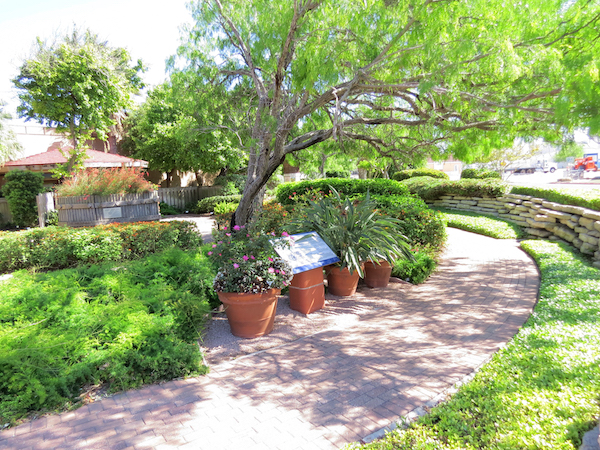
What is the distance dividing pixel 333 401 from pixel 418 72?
506cm

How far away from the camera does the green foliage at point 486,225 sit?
1022cm

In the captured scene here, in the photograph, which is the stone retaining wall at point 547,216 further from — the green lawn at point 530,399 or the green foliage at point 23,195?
the green foliage at point 23,195

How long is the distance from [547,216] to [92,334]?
10.1m

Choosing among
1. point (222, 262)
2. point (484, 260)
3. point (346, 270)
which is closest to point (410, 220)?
point (484, 260)

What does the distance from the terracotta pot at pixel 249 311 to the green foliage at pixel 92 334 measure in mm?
365

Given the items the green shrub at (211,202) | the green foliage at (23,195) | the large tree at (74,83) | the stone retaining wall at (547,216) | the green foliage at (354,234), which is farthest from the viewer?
the green shrub at (211,202)

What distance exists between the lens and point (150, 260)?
5383mm

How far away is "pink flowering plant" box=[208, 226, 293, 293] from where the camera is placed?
417 cm

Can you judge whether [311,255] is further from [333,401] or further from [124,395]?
[124,395]

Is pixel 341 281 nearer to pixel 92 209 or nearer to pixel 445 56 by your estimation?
pixel 445 56

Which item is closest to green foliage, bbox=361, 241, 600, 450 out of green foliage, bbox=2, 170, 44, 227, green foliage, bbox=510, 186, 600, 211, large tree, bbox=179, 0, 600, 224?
large tree, bbox=179, 0, 600, 224

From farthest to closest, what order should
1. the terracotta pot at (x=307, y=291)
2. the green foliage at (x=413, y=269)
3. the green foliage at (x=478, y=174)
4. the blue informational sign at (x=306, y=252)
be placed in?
1. the green foliage at (x=478, y=174)
2. the green foliage at (x=413, y=269)
3. the terracotta pot at (x=307, y=291)
4. the blue informational sign at (x=306, y=252)

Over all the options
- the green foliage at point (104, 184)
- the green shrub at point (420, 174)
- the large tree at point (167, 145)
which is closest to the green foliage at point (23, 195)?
the green foliage at point (104, 184)

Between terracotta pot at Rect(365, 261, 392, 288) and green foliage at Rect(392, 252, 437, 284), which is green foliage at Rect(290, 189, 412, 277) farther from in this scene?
green foliage at Rect(392, 252, 437, 284)
